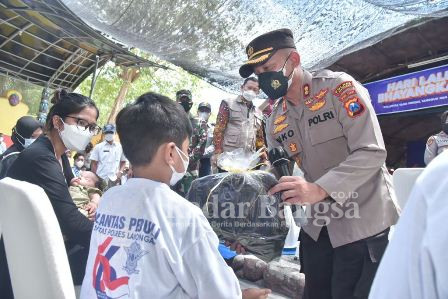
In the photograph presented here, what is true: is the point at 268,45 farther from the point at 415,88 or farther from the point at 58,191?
the point at 415,88

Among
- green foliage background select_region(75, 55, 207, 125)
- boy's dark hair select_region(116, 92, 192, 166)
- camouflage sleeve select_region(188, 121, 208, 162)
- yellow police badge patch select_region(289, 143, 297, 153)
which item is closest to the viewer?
boy's dark hair select_region(116, 92, 192, 166)

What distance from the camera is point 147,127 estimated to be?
1398mm

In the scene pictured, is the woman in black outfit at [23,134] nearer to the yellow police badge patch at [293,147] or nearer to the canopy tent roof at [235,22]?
the canopy tent roof at [235,22]

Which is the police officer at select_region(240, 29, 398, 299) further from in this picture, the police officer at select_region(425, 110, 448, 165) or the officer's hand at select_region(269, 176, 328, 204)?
the police officer at select_region(425, 110, 448, 165)

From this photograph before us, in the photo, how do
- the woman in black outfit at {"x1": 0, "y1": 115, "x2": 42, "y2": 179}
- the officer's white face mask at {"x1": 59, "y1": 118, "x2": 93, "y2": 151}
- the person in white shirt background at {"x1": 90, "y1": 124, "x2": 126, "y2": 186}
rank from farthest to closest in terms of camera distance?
the person in white shirt background at {"x1": 90, "y1": 124, "x2": 126, "y2": 186} → the woman in black outfit at {"x1": 0, "y1": 115, "x2": 42, "y2": 179} → the officer's white face mask at {"x1": 59, "y1": 118, "x2": 93, "y2": 151}

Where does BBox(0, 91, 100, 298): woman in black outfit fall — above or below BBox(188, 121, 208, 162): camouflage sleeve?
below

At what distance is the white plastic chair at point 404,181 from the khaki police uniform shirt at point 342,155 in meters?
0.14

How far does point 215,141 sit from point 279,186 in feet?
8.15

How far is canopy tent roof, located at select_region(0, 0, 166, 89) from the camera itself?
22.7 feet

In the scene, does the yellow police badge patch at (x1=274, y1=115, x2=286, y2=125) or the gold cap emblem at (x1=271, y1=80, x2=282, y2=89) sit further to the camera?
the yellow police badge patch at (x1=274, y1=115, x2=286, y2=125)

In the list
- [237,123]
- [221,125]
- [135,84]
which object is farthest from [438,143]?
[135,84]

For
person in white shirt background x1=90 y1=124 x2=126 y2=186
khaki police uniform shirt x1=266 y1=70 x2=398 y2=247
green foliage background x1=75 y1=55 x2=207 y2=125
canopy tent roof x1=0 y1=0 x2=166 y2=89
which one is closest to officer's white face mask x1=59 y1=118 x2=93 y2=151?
khaki police uniform shirt x1=266 y1=70 x2=398 y2=247

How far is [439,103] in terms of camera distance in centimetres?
634

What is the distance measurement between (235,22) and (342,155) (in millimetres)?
3229
